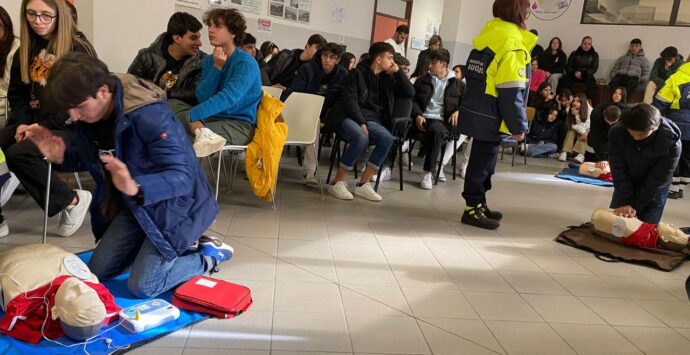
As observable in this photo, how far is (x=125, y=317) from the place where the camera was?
5.87 feet

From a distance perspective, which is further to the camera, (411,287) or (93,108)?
(411,287)

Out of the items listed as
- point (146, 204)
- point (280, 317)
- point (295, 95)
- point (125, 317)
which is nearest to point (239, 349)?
point (280, 317)

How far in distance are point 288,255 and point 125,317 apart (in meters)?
0.96

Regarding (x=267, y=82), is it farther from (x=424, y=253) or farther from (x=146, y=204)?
(x=146, y=204)

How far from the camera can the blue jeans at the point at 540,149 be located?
6.94 metres

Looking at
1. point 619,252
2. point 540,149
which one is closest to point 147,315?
point 619,252

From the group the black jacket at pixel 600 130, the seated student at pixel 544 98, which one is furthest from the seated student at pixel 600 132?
the seated student at pixel 544 98

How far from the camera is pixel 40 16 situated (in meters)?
2.52

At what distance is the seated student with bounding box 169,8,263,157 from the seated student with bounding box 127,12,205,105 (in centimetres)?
10

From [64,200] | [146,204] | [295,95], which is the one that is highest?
[295,95]

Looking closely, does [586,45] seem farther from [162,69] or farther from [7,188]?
[7,188]

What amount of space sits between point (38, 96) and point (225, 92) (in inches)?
38.3

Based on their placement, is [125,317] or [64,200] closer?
[125,317]

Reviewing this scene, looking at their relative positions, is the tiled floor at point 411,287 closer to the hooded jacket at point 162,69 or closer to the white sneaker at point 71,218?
the white sneaker at point 71,218
